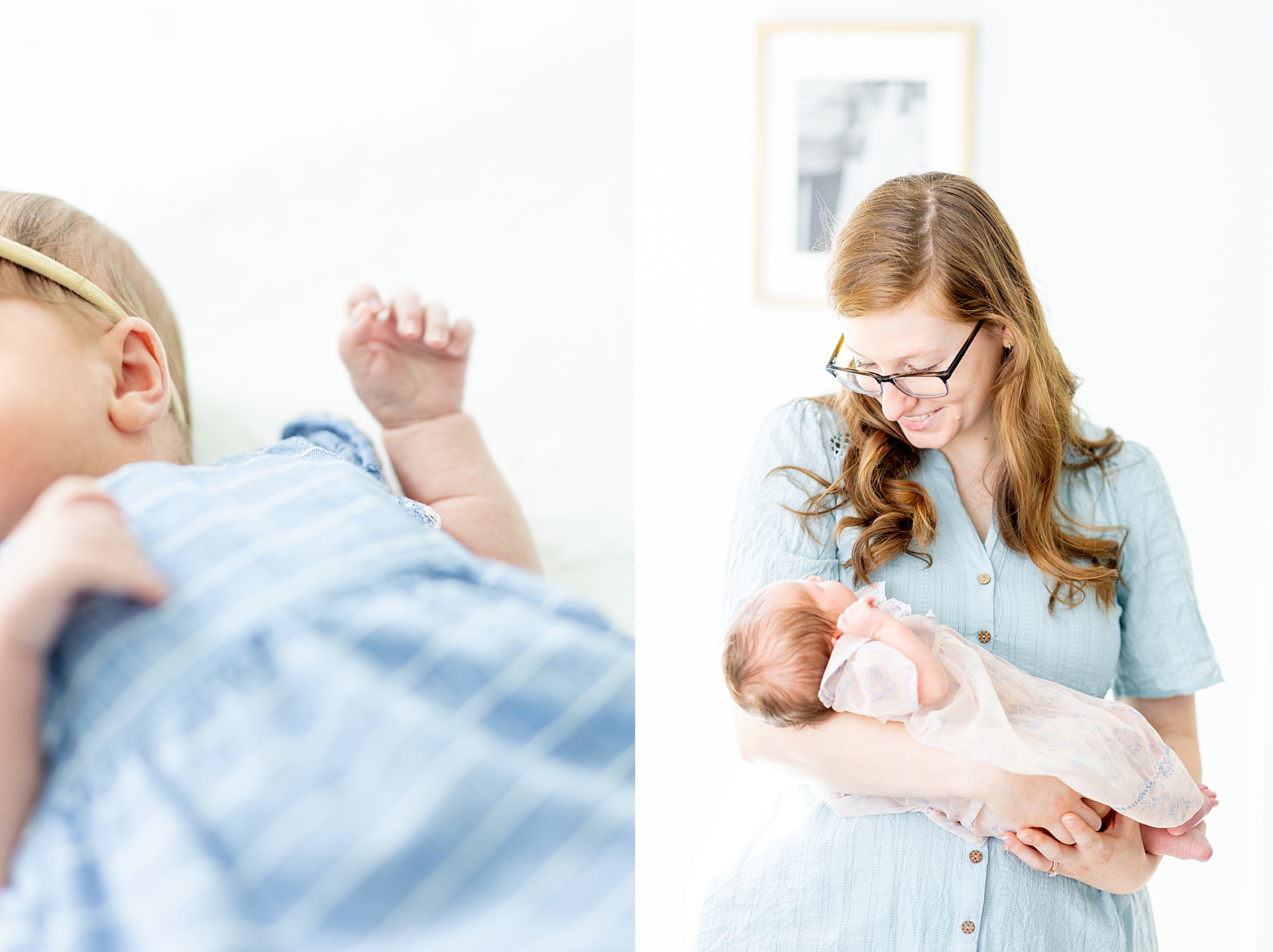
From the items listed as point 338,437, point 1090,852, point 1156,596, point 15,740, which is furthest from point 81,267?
point 1156,596

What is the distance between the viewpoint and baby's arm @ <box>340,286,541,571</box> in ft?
3.01

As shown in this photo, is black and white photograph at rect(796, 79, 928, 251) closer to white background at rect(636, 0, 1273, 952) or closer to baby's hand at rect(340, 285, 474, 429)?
white background at rect(636, 0, 1273, 952)

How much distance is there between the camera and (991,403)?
45.5 inches

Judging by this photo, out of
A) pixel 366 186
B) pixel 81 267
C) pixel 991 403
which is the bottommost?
pixel 991 403

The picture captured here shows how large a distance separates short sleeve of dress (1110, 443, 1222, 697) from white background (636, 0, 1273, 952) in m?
0.60

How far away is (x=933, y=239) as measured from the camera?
1.05 meters

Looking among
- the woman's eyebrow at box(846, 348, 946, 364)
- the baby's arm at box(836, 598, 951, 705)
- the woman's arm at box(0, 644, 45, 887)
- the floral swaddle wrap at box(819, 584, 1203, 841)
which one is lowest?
the floral swaddle wrap at box(819, 584, 1203, 841)

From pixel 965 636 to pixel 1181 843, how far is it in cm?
32

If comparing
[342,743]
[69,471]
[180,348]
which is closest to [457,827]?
[342,743]

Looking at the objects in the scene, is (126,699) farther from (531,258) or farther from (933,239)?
(933,239)

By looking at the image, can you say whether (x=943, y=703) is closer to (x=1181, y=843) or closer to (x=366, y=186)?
(x=1181, y=843)

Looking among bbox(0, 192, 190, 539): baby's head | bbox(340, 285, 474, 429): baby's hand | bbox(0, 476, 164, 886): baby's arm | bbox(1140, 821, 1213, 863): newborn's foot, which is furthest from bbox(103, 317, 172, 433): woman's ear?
bbox(1140, 821, 1213, 863): newborn's foot

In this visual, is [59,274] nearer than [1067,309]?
Yes

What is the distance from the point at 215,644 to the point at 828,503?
0.75m
